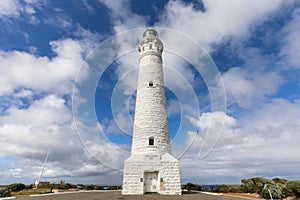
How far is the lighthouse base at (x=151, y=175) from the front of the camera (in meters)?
16.3


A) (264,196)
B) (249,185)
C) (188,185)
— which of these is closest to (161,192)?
(264,196)

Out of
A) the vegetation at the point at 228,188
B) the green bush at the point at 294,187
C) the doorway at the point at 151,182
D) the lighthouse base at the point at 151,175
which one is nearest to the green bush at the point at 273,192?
the green bush at the point at 294,187

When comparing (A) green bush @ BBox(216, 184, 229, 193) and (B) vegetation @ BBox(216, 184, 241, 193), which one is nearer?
(B) vegetation @ BBox(216, 184, 241, 193)

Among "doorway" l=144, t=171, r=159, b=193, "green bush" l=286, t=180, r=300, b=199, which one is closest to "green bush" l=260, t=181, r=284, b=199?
"green bush" l=286, t=180, r=300, b=199

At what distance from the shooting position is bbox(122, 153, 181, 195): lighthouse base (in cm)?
1628

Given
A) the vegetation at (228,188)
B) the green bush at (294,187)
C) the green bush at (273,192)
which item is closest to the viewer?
the green bush at (273,192)

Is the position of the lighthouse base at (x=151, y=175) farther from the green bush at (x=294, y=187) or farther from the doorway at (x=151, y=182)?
the green bush at (x=294, y=187)

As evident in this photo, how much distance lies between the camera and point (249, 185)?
19.7 m

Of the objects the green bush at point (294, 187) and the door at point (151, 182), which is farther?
the door at point (151, 182)

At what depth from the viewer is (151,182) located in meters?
16.8

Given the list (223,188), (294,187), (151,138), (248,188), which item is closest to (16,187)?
(151,138)

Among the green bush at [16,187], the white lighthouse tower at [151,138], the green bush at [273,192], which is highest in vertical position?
the white lighthouse tower at [151,138]

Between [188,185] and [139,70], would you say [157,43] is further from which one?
[188,185]

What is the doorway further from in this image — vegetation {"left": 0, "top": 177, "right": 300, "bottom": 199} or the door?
vegetation {"left": 0, "top": 177, "right": 300, "bottom": 199}
